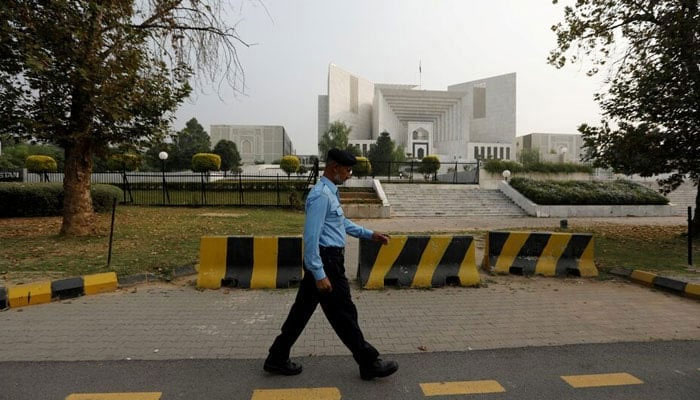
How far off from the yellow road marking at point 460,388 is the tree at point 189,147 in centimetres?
5171

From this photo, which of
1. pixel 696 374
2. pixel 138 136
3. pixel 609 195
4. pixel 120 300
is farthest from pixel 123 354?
pixel 609 195

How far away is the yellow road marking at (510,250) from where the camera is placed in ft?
22.2

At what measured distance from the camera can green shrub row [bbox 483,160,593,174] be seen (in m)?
25.0

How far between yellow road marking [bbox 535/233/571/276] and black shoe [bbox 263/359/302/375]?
197 inches

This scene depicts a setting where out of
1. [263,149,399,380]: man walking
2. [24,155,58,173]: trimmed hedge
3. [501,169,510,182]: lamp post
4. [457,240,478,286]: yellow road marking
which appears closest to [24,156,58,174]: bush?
[24,155,58,173]: trimmed hedge

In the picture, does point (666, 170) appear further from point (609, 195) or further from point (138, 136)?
point (138, 136)

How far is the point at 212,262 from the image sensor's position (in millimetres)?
5797

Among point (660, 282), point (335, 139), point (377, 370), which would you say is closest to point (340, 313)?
point (377, 370)

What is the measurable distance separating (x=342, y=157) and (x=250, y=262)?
132 inches

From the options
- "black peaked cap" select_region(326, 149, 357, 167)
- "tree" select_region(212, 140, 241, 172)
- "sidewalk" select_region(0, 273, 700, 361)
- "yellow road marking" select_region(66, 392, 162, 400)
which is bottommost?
"sidewalk" select_region(0, 273, 700, 361)

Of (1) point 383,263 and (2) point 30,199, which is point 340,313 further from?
(2) point 30,199

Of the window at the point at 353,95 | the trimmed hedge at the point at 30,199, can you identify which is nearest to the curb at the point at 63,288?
the trimmed hedge at the point at 30,199

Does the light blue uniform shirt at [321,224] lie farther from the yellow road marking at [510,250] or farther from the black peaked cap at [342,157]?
the yellow road marking at [510,250]

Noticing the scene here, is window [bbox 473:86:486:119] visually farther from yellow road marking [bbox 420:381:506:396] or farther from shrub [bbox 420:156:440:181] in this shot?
yellow road marking [bbox 420:381:506:396]
